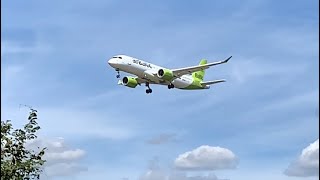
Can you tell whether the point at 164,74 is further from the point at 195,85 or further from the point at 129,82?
the point at 195,85

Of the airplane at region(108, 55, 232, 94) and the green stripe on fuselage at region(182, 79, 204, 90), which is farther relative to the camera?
the green stripe on fuselage at region(182, 79, 204, 90)

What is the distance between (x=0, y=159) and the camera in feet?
75.4

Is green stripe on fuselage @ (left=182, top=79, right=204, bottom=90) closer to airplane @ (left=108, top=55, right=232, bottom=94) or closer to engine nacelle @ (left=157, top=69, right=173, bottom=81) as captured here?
airplane @ (left=108, top=55, right=232, bottom=94)

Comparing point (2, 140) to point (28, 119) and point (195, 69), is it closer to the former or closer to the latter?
point (28, 119)

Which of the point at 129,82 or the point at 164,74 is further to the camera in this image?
the point at 129,82

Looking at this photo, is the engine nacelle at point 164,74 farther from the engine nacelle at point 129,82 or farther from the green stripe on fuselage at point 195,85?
the green stripe on fuselage at point 195,85

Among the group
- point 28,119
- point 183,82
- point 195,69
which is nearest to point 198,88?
point 183,82

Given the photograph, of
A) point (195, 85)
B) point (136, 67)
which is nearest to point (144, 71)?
point (136, 67)

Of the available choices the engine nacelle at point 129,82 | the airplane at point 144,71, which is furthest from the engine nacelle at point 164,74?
the engine nacelle at point 129,82

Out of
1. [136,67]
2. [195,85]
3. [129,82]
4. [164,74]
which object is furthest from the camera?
[195,85]

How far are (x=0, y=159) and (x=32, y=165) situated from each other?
64.9 inches

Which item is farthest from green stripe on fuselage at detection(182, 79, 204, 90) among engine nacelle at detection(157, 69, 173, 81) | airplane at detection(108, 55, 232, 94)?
engine nacelle at detection(157, 69, 173, 81)

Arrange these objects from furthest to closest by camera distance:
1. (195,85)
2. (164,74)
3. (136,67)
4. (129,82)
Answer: (195,85) → (136,67) → (129,82) → (164,74)

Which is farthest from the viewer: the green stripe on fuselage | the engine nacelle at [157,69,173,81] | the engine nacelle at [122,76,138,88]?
the green stripe on fuselage
